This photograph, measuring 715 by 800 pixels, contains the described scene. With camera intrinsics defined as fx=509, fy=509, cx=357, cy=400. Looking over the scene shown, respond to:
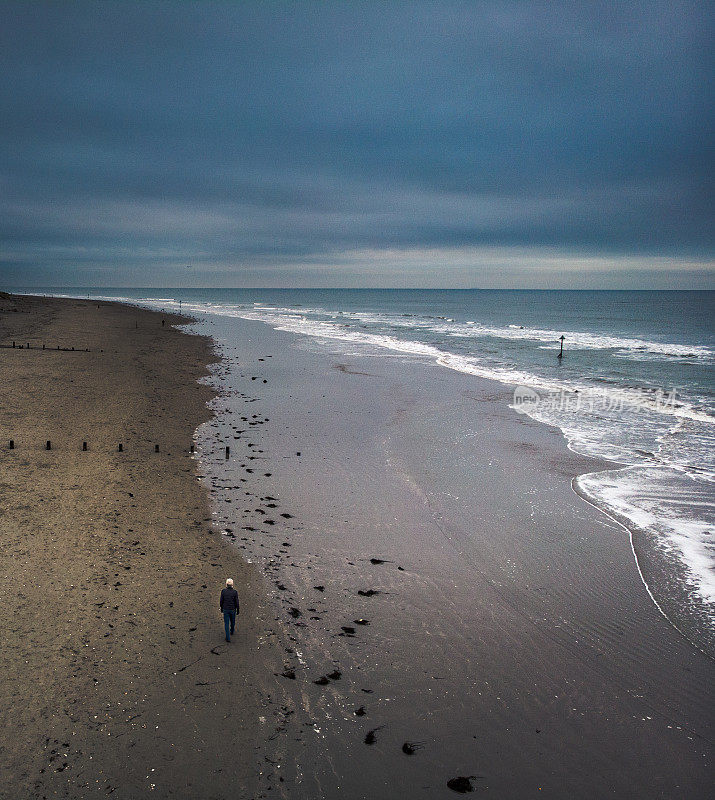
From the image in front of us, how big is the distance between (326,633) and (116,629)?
3.51 meters

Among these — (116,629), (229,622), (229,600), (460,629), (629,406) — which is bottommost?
(460,629)

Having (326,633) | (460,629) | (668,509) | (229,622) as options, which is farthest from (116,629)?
(668,509)

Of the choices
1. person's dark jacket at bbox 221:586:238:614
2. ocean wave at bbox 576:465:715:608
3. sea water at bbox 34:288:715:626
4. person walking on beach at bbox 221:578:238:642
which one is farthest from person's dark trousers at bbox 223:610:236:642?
ocean wave at bbox 576:465:715:608

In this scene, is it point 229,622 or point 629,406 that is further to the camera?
point 629,406

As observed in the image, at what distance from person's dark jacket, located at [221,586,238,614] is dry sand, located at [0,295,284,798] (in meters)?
0.70

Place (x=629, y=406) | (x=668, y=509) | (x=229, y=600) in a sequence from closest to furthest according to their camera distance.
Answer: (x=229, y=600) < (x=668, y=509) < (x=629, y=406)

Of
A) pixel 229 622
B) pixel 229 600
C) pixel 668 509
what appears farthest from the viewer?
pixel 668 509

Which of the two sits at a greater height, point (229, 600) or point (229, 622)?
point (229, 600)

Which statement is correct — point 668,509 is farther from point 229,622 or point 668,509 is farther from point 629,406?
point 629,406

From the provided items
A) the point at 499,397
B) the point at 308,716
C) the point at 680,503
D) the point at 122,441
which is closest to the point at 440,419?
the point at 499,397

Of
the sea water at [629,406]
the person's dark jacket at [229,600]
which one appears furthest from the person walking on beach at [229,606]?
the sea water at [629,406]

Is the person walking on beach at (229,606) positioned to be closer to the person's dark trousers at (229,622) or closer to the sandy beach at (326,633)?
the person's dark trousers at (229,622)

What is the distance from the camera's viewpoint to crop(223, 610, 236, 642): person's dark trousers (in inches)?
328

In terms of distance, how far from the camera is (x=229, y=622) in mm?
8438
